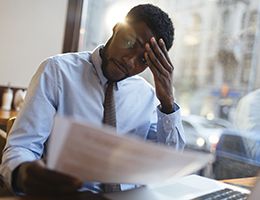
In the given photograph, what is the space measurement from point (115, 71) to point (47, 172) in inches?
23.6

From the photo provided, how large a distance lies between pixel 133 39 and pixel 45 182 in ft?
1.93

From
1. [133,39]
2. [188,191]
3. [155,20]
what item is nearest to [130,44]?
[133,39]

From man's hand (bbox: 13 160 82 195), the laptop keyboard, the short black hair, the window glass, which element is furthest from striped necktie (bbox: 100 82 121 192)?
the window glass

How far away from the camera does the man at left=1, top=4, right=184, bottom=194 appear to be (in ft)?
2.96

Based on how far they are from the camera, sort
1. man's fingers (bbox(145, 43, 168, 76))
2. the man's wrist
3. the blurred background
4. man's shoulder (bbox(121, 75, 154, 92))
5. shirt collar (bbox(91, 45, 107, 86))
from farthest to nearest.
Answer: the blurred background, man's shoulder (bbox(121, 75, 154, 92)), shirt collar (bbox(91, 45, 107, 86)), man's fingers (bbox(145, 43, 168, 76)), the man's wrist

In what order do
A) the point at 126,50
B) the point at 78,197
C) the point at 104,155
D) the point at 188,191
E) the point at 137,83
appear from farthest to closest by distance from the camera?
1. the point at 137,83
2. the point at 126,50
3. the point at 188,191
4. the point at 78,197
5. the point at 104,155

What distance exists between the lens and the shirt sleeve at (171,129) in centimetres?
104

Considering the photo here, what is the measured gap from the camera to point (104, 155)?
0.44 metres

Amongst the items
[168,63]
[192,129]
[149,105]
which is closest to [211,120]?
[192,129]

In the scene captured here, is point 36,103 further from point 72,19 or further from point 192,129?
point 72,19

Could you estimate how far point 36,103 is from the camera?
2.96 feet

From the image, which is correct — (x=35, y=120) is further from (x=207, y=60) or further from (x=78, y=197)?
(x=207, y=60)

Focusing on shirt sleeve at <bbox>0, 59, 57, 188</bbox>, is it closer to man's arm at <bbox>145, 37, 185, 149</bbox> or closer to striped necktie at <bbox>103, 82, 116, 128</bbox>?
striped necktie at <bbox>103, 82, 116, 128</bbox>

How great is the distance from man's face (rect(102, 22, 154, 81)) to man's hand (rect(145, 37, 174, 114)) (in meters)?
0.03
